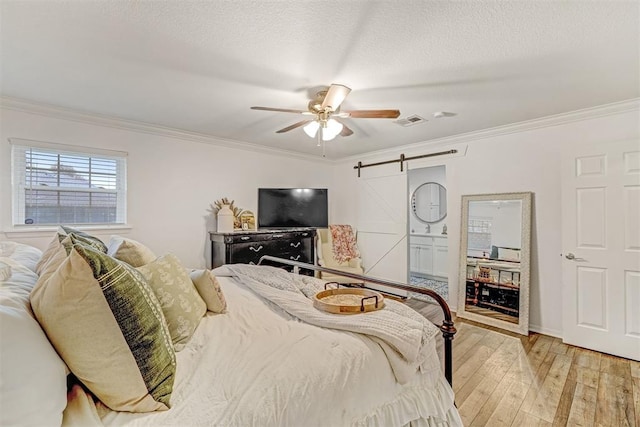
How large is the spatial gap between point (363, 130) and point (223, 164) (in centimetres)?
200

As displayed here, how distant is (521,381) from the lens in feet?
7.50

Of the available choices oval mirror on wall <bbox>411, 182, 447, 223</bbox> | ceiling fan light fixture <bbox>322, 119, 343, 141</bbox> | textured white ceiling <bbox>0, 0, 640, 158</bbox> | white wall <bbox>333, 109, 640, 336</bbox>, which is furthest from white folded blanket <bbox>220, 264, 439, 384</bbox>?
oval mirror on wall <bbox>411, 182, 447, 223</bbox>

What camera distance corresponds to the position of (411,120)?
329cm

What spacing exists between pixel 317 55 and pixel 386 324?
1.71 meters

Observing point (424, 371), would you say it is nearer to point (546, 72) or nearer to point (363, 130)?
point (546, 72)

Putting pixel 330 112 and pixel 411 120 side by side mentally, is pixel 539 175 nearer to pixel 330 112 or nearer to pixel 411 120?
pixel 411 120

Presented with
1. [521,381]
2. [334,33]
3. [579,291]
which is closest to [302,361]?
[334,33]

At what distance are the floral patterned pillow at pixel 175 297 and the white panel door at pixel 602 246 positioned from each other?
11.6ft

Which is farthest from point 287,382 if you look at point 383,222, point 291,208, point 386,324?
point 383,222

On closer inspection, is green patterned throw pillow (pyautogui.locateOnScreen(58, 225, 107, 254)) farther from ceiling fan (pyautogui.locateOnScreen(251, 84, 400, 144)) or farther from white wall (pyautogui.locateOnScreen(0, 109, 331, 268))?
white wall (pyautogui.locateOnScreen(0, 109, 331, 268))

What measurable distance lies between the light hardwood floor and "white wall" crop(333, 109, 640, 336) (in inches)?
20.4

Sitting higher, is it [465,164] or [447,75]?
[447,75]

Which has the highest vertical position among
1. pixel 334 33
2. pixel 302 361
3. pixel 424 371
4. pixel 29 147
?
pixel 334 33

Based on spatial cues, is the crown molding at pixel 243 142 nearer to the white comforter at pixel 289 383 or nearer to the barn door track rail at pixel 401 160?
the barn door track rail at pixel 401 160
